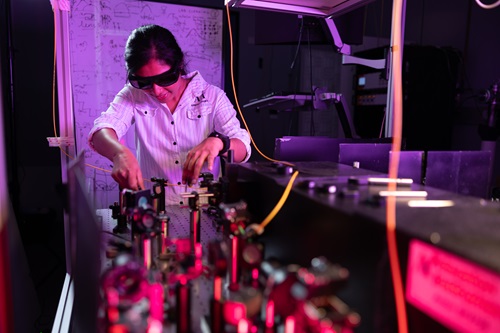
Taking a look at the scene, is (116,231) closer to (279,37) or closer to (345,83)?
(279,37)

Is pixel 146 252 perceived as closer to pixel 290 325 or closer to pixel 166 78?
pixel 290 325

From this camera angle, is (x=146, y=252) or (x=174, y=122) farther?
(x=174, y=122)

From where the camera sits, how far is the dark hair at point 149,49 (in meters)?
1.48

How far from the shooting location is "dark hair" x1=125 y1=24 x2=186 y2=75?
148 centimetres

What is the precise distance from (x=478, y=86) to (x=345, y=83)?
1.39 m

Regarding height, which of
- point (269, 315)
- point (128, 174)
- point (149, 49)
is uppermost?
point (149, 49)

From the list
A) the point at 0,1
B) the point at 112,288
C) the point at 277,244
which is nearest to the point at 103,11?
the point at 0,1

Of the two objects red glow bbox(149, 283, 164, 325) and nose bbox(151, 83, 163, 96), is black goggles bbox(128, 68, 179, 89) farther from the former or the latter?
red glow bbox(149, 283, 164, 325)

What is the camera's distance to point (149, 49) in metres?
1.48

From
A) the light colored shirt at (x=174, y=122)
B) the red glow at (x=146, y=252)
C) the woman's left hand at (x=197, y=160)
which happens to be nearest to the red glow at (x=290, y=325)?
the red glow at (x=146, y=252)

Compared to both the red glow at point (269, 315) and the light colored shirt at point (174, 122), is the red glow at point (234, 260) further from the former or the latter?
the light colored shirt at point (174, 122)

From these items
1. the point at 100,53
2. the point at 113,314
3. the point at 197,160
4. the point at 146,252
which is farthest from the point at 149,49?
the point at 100,53

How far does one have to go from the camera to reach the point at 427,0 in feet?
12.8

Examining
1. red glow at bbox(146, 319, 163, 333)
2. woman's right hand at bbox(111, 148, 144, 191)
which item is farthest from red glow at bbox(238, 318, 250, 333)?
woman's right hand at bbox(111, 148, 144, 191)
